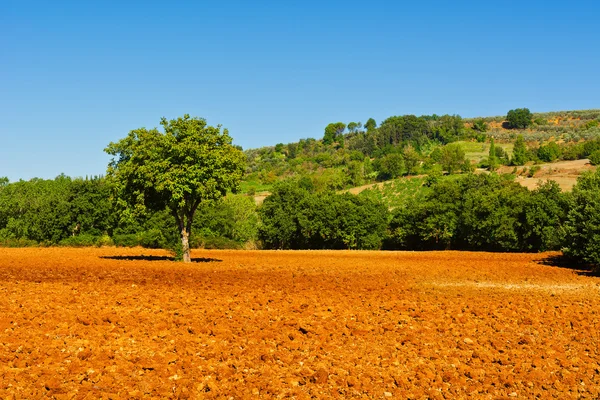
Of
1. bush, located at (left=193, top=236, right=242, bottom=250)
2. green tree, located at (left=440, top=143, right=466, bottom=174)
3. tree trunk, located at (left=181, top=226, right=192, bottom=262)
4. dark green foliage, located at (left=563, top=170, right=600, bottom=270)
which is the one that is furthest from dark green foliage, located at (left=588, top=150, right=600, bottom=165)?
tree trunk, located at (left=181, top=226, right=192, bottom=262)


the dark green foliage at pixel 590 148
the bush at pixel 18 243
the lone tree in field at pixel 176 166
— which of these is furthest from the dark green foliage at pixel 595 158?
the bush at pixel 18 243

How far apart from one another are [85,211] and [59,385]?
267 feet

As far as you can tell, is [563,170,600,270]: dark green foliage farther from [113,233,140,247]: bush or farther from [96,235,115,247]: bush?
[96,235,115,247]: bush

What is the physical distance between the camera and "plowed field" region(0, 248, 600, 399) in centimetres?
1028

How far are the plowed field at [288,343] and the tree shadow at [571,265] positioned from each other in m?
15.7

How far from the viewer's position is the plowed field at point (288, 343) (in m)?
10.3

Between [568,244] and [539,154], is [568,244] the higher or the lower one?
the lower one

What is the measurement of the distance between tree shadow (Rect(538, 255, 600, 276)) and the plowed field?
15741 millimetres

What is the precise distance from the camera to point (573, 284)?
3048 cm

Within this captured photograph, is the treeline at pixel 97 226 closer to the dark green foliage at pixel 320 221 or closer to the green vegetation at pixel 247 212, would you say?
the green vegetation at pixel 247 212

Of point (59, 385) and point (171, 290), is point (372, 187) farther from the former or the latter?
point (59, 385)

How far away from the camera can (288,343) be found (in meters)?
13.5

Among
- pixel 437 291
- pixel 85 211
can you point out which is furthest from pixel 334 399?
pixel 85 211

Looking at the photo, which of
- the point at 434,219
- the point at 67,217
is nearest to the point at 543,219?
the point at 434,219
